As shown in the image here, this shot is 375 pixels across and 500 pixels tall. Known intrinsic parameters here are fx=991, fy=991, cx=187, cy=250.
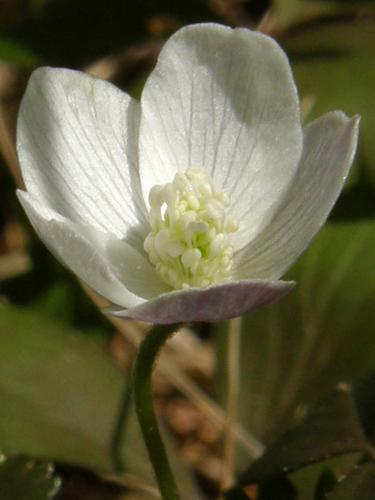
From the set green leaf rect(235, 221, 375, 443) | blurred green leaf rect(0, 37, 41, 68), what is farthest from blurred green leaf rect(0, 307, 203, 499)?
blurred green leaf rect(0, 37, 41, 68)

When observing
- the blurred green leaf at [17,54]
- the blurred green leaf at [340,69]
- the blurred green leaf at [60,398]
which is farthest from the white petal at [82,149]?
the blurred green leaf at [17,54]

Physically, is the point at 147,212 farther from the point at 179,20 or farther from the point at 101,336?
the point at 179,20

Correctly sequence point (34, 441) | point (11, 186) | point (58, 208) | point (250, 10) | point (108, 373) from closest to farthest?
point (58, 208) → point (34, 441) → point (108, 373) → point (11, 186) → point (250, 10)

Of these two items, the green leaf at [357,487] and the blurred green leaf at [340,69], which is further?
the blurred green leaf at [340,69]

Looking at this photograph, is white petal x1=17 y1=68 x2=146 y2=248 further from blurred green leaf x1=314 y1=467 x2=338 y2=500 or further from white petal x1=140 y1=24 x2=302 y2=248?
blurred green leaf x1=314 y1=467 x2=338 y2=500

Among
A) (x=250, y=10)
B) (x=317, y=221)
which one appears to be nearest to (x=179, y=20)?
(x=250, y=10)

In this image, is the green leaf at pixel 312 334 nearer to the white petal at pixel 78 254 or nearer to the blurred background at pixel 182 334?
the blurred background at pixel 182 334
